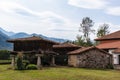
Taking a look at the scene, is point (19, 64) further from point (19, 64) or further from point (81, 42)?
point (81, 42)

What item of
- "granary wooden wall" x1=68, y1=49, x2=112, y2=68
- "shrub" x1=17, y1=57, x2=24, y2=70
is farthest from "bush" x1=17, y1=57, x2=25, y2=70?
"granary wooden wall" x1=68, y1=49, x2=112, y2=68

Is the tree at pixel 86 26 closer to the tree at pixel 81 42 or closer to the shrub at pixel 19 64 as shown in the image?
the tree at pixel 81 42

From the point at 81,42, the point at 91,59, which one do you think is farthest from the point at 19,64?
the point at 81,42

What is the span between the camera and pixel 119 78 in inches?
1437

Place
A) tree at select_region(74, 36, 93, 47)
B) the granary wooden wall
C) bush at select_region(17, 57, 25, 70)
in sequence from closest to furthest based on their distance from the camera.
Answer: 1. bush at select_region(17, 57, 25, 70)
2. the granary wooden wall
3. tree at select_region(74, 36, 93, 47)

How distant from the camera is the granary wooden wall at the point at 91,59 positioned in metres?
52.9

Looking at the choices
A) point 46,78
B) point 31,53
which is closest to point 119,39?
point 31,53

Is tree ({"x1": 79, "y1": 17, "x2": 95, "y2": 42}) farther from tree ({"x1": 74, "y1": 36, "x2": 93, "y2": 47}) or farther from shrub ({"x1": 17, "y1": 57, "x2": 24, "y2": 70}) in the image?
shrub ({"x1": 17, "y1": 57, "x2": 24, "y2": 70})

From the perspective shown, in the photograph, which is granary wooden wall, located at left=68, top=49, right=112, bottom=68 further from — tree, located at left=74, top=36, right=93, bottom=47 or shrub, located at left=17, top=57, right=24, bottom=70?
tree, located at left=74, top=36, right=93, bottom=47

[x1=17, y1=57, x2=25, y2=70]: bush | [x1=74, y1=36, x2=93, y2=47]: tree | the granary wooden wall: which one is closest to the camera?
[x1=17, y1=57, x2=25, y2=70]: bush

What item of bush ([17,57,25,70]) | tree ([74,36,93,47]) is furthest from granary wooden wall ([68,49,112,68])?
tree ([74,36,93,47])

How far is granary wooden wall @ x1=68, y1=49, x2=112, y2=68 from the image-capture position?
52938mm

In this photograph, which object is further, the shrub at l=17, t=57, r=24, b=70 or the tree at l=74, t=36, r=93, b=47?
the tree at l=74, t=36, r=93, b=47

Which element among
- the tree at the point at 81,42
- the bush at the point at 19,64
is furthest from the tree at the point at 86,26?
the bush at the point at 19,64
